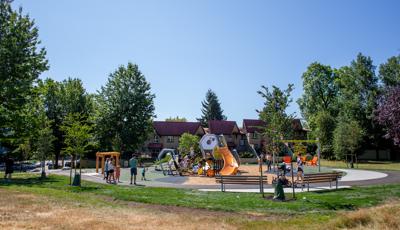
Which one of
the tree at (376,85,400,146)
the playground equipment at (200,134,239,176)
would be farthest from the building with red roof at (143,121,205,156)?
the tree at (376,85,400,146)

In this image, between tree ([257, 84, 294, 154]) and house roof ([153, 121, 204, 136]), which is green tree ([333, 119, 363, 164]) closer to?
tree ([257, 84, 294, 154])

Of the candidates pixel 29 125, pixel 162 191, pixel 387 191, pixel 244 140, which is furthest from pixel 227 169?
pixel 244 140

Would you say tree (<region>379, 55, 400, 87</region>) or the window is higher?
tree (<region>379, 55, 400, 87</region>)

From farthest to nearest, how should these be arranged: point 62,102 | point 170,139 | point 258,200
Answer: point 170,139, point 62,102, point 258,200

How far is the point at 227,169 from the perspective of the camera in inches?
1225

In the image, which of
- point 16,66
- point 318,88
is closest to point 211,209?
point 16,66

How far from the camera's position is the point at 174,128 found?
263 ft

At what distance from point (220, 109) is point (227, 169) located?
62936 millimetres

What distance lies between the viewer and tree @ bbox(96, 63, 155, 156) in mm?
59906

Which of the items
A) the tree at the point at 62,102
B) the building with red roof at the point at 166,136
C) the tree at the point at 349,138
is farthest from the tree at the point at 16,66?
the building with red roof at the point at 166,136

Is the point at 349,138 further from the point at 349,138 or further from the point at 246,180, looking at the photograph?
the point at 246,180

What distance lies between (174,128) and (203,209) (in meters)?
66.6

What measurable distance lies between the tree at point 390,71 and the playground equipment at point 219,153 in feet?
132

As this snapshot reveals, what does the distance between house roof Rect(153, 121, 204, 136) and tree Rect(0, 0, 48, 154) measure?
153 ft
